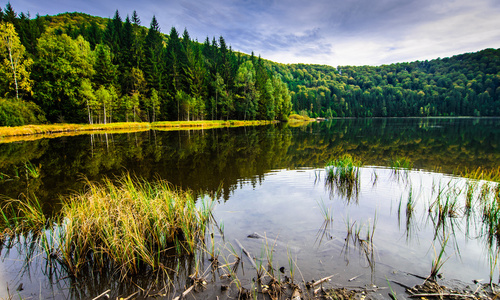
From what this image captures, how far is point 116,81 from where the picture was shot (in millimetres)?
54969

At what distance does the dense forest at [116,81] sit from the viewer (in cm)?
4000

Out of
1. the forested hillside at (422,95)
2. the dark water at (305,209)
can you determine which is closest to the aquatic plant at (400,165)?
the dark water at (305,209)

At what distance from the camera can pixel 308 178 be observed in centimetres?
1218

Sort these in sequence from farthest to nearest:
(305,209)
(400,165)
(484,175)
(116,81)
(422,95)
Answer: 1. (422,95)
2. (116,81)
3. (400,165)
4. (484,175)
5. (305,209)

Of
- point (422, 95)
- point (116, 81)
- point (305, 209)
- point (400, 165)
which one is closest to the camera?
point (305, 209)

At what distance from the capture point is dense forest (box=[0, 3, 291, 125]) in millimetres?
40000

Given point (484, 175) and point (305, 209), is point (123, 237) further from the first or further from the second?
point (484, 175)

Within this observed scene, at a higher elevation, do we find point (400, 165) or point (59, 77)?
point (59, 77)

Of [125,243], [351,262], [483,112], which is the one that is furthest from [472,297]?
[483,112]

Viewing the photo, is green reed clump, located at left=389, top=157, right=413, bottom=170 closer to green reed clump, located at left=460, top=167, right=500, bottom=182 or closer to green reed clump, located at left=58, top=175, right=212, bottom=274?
green reed clump, located at left=460, top=167, right=500, bottom=182

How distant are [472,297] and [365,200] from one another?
205 inches

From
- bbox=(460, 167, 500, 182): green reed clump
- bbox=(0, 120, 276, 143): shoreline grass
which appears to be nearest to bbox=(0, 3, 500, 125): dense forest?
bbox=(0, 120, 276, 143): shoreline grass

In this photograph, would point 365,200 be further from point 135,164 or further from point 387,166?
point 135,164

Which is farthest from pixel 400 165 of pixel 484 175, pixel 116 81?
pixel 116 81
